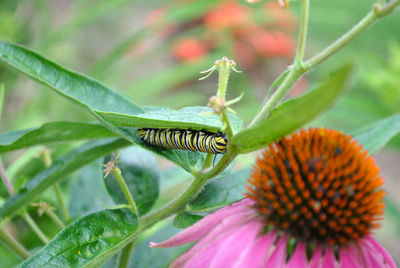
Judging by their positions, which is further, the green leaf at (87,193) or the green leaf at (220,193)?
the green leaf at (87,193)

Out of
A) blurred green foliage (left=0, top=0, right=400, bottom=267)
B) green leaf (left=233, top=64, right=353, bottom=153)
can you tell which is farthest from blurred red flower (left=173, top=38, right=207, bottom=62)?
green leaf (left=233, top=64, right=353, bottom=153)

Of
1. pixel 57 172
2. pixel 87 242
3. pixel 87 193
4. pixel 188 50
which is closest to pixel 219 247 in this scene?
pixel 87 242

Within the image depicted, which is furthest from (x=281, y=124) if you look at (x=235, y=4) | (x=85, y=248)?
(x=235, y=4)

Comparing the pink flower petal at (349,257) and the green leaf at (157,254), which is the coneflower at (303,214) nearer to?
the pink flower petal at (349,257)

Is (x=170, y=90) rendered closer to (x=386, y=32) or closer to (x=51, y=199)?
(x=386, y=32)

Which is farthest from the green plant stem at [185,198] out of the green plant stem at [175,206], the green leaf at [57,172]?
the green leaf at [57,172]

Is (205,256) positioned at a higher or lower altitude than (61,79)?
lower

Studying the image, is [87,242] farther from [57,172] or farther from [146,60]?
[146,60]
